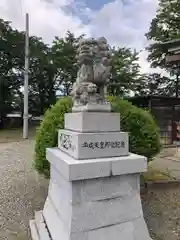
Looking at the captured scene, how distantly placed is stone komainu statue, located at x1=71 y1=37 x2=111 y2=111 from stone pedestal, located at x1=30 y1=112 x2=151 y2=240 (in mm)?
188

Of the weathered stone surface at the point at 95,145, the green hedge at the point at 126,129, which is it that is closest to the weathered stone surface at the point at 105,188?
the weathered stone surface at the point at 95,145

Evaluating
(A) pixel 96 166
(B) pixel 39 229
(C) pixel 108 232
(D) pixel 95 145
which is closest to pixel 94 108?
(D) pixel 95 145

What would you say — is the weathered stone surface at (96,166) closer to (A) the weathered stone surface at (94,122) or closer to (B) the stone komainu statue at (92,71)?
(A) the weathered stone surface at (94,122)

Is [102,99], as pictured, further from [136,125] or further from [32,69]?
[32,69]

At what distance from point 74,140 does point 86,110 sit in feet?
1.04

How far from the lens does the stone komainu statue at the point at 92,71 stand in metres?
2.77

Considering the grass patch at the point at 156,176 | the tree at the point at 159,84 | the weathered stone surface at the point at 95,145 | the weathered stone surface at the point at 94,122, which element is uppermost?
the tree at the point at 159,84

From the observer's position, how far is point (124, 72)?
14.8 meters

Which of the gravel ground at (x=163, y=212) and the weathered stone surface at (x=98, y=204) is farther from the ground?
the weathered stone surface at (x=98, y=204)

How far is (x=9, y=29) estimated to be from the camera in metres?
16.3

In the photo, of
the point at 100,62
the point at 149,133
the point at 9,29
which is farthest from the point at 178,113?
the point at 9,29

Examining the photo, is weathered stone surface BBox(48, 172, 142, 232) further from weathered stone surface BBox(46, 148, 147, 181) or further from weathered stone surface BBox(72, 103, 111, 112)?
weathered stone surface BBox(72, 103, 111, 112)

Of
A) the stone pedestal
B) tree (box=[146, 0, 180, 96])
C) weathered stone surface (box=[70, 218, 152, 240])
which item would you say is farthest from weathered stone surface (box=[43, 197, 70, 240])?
tree (box=[146, 0, 180, 96])

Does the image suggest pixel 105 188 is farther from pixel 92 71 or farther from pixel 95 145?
pixel 92 71
